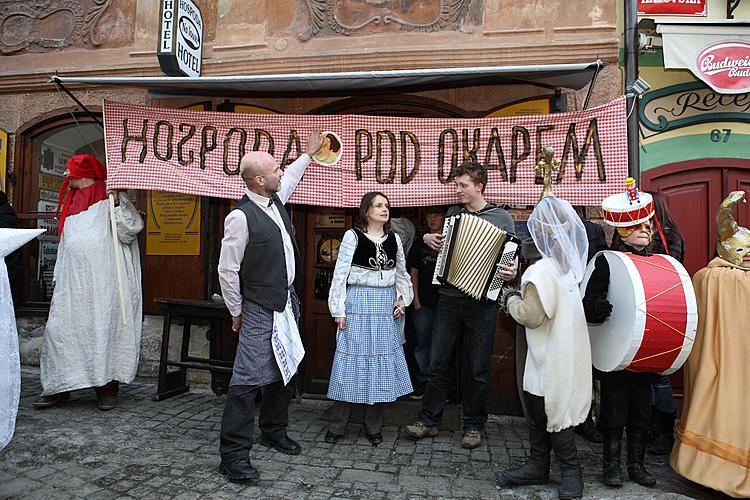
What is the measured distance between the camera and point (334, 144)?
499 cm

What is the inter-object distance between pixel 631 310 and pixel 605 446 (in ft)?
3.15

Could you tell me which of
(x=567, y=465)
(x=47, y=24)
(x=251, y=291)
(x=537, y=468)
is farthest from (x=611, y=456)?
(x=47, y=24)

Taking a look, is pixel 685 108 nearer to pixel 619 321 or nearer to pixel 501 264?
pixel 501 264

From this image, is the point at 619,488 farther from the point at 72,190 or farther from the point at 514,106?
the point at 72,190

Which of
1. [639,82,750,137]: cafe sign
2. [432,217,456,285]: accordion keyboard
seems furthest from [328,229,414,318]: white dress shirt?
[639,82,750,137]: cafe sign

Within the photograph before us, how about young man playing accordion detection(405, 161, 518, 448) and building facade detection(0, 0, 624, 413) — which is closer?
young man playing accordion detection(405, 161, 518, 448)

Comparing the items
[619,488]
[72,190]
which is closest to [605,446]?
[619,488]

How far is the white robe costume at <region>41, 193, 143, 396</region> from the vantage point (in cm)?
474

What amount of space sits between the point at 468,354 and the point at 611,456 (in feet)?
3.90

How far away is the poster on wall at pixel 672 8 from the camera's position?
5078mm

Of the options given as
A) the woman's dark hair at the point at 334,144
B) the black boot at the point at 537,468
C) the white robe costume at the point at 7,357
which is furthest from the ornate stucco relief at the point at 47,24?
the black boot at the point at 537,468

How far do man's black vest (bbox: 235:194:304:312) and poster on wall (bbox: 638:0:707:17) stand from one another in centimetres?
408

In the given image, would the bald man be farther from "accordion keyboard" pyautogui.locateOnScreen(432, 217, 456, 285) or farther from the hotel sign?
the hotel sign

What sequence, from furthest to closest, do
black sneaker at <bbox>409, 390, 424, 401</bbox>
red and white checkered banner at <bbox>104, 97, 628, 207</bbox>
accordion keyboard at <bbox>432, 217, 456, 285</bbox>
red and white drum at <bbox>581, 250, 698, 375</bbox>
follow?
1. black sneaker at <bbox>409, 390, 424, 401</bbox>
2. red and white checkered banner at <bbox>104, 97, 628, 207</bbox>
3. accordion keyboard at <bbox>432, 217, 456, 285</bbox>
4. red and white drum at <bbox>581, 250, 698, 375</bbox>
